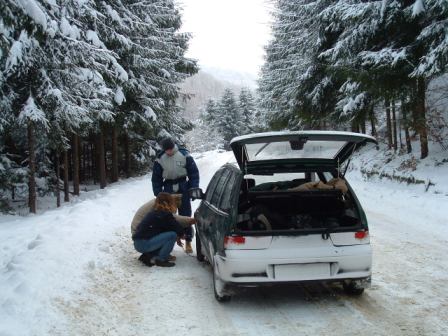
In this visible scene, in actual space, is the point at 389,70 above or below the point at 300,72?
below

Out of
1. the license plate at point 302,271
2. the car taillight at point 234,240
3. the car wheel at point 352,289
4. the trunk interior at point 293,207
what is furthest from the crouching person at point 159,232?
the car wheel at point 352,289

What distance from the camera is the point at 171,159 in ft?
25.1

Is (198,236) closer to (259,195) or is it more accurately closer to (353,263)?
(259,195)

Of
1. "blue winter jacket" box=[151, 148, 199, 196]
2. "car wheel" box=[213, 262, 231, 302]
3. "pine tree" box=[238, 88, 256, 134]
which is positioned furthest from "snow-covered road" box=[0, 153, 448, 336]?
"pine tree" box=[238, 88, 256, 134]

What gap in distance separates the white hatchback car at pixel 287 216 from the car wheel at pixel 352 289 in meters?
0.01

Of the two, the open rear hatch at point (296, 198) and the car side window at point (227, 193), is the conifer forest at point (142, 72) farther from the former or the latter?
the open rear hatch at point (296, 198)

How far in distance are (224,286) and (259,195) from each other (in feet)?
4.47

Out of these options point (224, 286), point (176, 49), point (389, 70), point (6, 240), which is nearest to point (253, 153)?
point (224, 286)

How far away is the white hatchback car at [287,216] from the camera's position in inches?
184

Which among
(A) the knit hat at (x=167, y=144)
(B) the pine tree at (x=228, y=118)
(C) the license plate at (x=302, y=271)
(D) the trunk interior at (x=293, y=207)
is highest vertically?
(B) the pine tree at (x=228, y=118)

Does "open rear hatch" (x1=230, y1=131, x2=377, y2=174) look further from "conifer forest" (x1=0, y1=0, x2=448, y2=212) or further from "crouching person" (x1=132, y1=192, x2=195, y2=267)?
"conifer forest" (x1=0, y1=0, x2=448, y2=212)

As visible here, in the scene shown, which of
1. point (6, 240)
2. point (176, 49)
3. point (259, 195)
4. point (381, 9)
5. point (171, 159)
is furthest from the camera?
point (176, 49)

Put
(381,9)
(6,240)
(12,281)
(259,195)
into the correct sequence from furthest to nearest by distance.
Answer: (381,9)
(6,240)
(259,195)
(12,281)

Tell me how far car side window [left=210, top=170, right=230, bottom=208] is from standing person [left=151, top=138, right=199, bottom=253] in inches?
51.2
